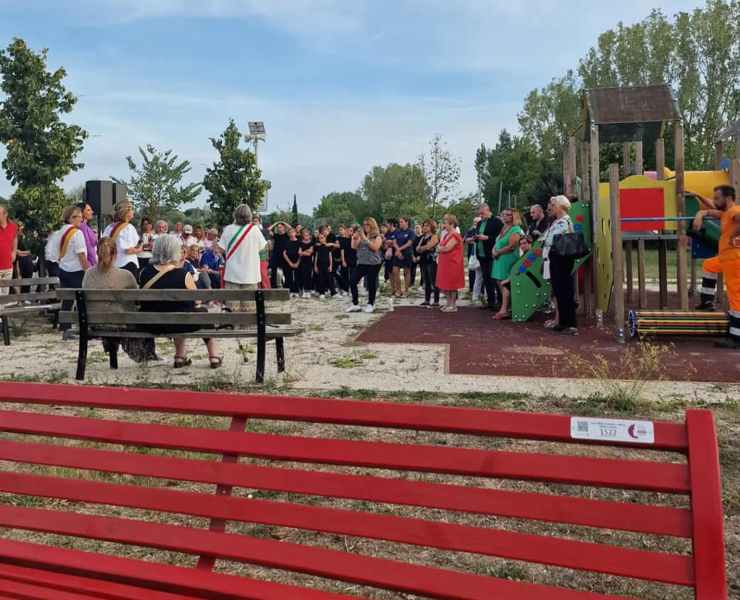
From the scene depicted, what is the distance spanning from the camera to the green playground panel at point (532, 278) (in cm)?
1071

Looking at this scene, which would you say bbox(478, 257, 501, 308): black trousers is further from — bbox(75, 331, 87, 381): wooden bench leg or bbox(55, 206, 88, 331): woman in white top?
bbox(75, 331, 87, 381): wooden bench leg

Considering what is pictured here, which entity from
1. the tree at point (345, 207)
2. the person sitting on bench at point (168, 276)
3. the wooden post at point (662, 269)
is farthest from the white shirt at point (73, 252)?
the tree at point (345, 207)

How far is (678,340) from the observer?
8.97 metres

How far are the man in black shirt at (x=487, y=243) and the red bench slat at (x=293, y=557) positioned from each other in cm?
1044

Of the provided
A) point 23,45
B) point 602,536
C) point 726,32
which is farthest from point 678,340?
point 726,32

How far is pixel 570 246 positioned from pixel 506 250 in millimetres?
2000

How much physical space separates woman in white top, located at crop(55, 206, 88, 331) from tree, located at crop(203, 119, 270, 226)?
2462cm

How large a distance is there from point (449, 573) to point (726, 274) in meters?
7.61

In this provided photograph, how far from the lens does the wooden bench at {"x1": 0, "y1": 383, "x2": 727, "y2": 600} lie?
1714 millimetres

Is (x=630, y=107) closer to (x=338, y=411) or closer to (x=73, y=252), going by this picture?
(x=73, y=252)

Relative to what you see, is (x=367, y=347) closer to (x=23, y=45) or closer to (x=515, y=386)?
(x=515, y=386)

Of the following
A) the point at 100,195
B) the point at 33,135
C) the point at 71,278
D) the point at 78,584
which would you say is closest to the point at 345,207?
the point at 33,135

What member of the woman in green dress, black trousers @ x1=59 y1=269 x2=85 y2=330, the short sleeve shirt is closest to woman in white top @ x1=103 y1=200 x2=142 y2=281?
black trousers @ x1=59 y1=269 x2=85 y2=330

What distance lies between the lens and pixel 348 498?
6.48 feet
